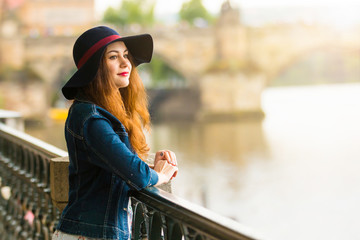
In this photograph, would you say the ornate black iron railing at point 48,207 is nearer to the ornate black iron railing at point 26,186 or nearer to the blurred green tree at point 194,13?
the ornate black iron railing at point 26,186

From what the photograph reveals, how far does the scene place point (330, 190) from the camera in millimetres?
18484

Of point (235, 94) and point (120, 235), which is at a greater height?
point (120, 235)

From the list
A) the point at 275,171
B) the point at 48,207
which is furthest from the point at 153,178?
the point at 275,171


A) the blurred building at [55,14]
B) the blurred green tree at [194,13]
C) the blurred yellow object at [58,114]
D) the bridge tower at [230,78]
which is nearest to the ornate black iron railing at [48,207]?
the bridge tower at [230,78]

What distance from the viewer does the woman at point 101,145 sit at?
1.52 m

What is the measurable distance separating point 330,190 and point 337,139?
363 inches

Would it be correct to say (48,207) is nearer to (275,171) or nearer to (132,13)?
(275,171)

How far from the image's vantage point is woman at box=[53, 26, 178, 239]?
1522 mm

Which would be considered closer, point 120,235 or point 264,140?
point 120,235

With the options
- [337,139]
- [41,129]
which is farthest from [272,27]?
[41,129]

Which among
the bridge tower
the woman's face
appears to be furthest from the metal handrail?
the bridge tower

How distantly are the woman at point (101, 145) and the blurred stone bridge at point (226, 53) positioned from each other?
27855mm

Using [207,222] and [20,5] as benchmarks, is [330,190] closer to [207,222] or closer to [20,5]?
[207,222]

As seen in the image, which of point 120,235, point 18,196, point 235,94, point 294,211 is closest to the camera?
point 120,235
